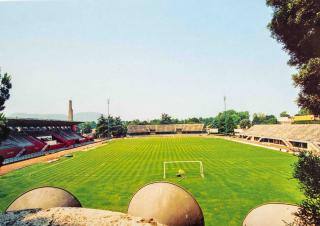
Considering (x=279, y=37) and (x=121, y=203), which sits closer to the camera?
(x=279, y=37)

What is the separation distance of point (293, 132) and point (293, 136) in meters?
3.91

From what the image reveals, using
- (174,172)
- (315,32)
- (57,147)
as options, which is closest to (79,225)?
(315,32)

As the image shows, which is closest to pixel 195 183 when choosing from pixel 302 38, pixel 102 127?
pixel 302 38

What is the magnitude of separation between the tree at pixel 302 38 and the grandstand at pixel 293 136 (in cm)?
3298

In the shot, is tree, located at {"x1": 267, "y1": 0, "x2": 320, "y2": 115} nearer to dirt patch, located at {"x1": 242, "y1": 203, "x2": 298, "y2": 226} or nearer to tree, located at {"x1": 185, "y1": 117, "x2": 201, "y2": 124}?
dirt patch, located at {"x1": 242, "y1": 203, "x2": 298, "y2": 226}

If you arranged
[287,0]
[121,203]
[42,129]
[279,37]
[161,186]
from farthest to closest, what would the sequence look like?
[42,129] < [121,203] < [279,37] < [287,0] < [161,186]

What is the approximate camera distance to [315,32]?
35.0 ft

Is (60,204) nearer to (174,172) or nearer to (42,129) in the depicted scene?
(174,172)

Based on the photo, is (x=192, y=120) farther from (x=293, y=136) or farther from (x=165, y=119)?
(x=293, y=136)

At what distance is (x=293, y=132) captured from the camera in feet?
214

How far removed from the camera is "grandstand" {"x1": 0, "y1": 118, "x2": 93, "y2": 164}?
5151 cm

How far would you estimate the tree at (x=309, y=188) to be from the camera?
9586 millimetres

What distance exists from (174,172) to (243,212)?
578 inches

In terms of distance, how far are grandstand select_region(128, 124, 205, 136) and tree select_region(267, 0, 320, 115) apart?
124588 millimetres
